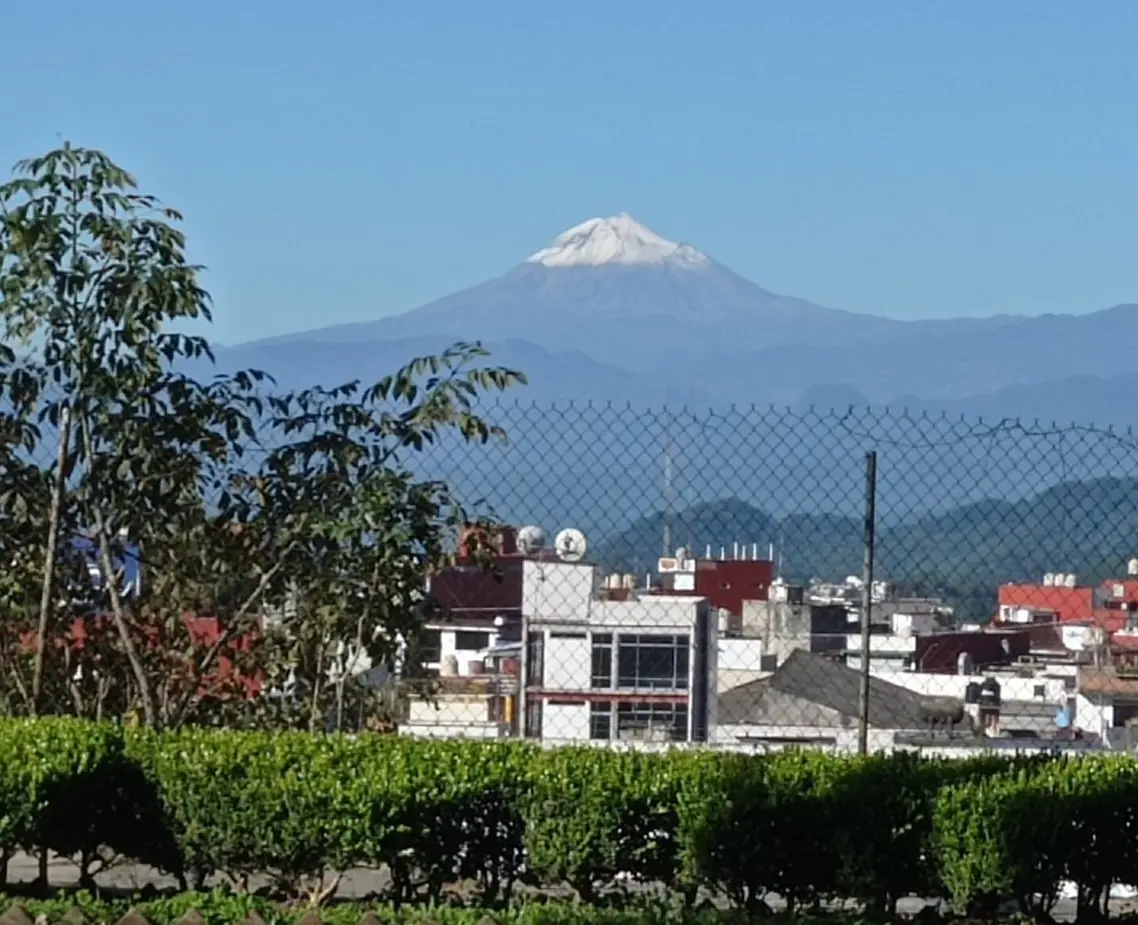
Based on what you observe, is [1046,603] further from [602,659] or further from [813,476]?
[813,476]

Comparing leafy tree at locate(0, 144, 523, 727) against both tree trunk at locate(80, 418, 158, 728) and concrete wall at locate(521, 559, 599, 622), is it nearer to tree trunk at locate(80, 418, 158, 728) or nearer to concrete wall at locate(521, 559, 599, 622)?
tree trunk at locate(80, 418, 158, 728)

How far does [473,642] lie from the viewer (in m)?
15.9

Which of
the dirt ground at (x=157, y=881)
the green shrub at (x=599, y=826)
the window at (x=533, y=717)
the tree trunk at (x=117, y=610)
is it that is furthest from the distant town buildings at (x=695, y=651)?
the green shrub at (x=599, y=826)

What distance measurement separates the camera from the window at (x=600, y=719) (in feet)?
43.3

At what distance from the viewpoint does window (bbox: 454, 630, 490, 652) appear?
14.6 meters

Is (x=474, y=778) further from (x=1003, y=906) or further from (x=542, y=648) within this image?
(x=542, y=648)

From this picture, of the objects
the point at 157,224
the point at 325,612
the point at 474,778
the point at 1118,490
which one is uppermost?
the point at 157,224

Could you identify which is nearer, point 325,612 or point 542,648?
point 325,612

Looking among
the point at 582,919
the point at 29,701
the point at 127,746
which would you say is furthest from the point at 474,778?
the point at 29,701

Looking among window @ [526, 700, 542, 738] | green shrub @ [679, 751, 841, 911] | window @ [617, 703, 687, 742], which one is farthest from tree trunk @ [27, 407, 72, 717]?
window @ [617, 703, 687, 742]

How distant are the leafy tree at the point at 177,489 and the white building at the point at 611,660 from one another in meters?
1.60

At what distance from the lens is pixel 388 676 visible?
9.31m

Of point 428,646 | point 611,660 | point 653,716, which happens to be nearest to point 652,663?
point 653,716

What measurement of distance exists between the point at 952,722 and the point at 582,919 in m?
6.57
